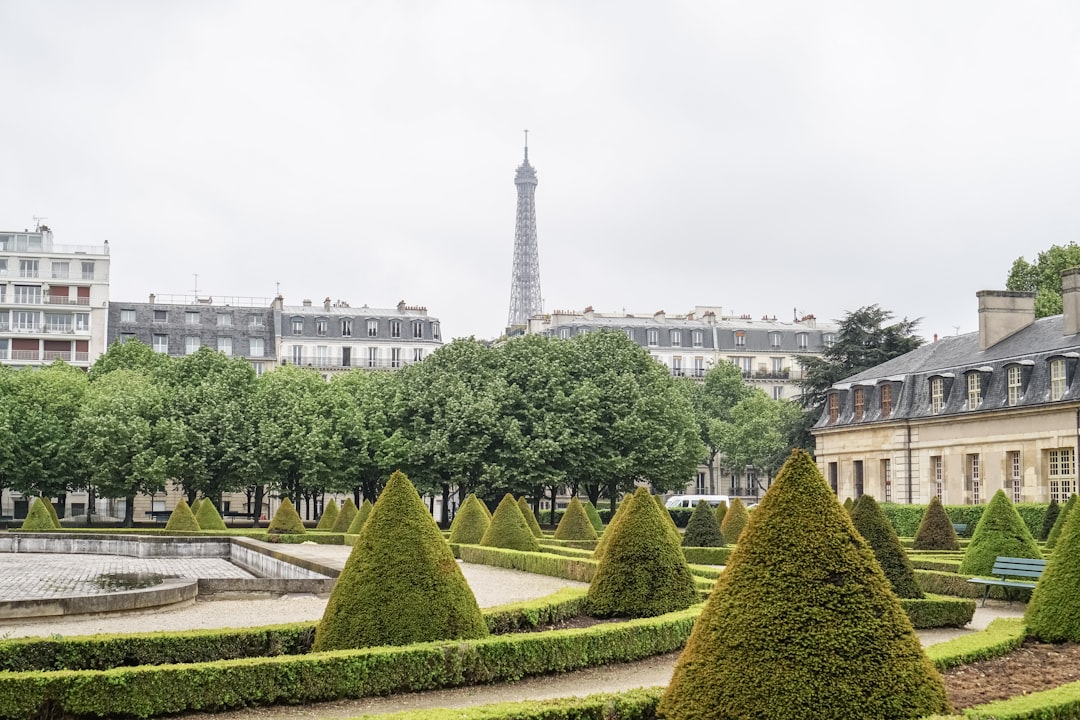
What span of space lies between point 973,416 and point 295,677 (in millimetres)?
36905

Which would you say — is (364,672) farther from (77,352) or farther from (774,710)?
(77,352)

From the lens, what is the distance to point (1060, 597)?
14641 mm

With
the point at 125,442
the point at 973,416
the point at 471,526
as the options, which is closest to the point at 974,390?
the point at 973,416

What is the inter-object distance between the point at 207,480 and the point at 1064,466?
36.7 meters

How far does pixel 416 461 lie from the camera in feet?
181

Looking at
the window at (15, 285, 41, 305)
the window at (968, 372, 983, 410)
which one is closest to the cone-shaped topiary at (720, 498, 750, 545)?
the window at (968, 372, 983, 410)

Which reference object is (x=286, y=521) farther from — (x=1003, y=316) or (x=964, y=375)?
(x=1003, y=316)

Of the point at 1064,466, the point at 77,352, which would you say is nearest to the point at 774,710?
the point at 1064,466

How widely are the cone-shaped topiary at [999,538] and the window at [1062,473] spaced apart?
58.8 feet

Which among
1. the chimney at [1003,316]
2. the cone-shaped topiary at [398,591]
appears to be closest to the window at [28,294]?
the chimney at [1003,316]

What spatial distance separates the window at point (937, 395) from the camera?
46.2m

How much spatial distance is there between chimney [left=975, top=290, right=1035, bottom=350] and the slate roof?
1.38ft

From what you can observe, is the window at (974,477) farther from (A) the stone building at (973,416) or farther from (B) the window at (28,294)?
(B) the window at (28,294)

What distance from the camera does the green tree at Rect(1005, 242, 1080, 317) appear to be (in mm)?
56094
